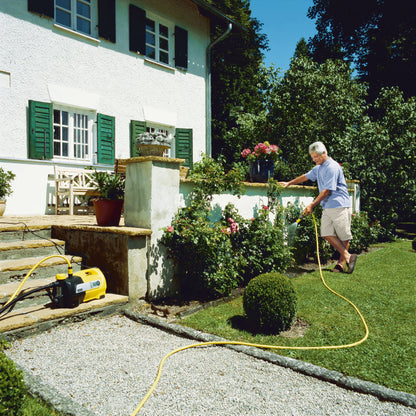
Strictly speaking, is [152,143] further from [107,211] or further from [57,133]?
[57,133]

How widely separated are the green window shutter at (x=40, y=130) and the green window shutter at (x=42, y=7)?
1.97m

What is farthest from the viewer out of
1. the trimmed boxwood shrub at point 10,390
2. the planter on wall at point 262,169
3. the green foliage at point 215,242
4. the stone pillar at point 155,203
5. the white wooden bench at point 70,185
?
the white wooden bench at point 70,185

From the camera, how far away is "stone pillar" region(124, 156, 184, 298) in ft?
14.3

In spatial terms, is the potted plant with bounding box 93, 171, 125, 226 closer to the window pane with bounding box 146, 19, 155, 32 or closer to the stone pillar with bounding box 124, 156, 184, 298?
the stone pillar with bounding box 124, 156, 184, 298

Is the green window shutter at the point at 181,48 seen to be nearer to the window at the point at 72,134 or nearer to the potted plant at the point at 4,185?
the window at the point at 72,134

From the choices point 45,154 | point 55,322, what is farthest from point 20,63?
point 55,322

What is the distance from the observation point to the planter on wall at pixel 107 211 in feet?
15.2

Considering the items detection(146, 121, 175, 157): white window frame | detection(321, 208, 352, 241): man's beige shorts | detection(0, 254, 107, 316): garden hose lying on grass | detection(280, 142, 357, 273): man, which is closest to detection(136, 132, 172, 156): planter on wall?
detection(0, 254, 107, 316): garden hose lying on grass

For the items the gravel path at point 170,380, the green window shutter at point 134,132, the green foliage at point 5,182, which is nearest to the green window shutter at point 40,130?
the green foliage at point 5,182

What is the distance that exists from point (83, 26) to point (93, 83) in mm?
1410

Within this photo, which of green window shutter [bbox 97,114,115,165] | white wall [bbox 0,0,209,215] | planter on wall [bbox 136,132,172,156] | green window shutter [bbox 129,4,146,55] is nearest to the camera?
planter on wall [bbox 136,132,172,156]

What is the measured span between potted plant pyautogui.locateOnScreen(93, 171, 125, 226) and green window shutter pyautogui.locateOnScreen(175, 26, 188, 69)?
7.68m

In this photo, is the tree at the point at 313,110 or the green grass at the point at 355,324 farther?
the tree at the point at 313,110

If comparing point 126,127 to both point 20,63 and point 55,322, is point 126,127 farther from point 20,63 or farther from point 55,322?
point 55,322
